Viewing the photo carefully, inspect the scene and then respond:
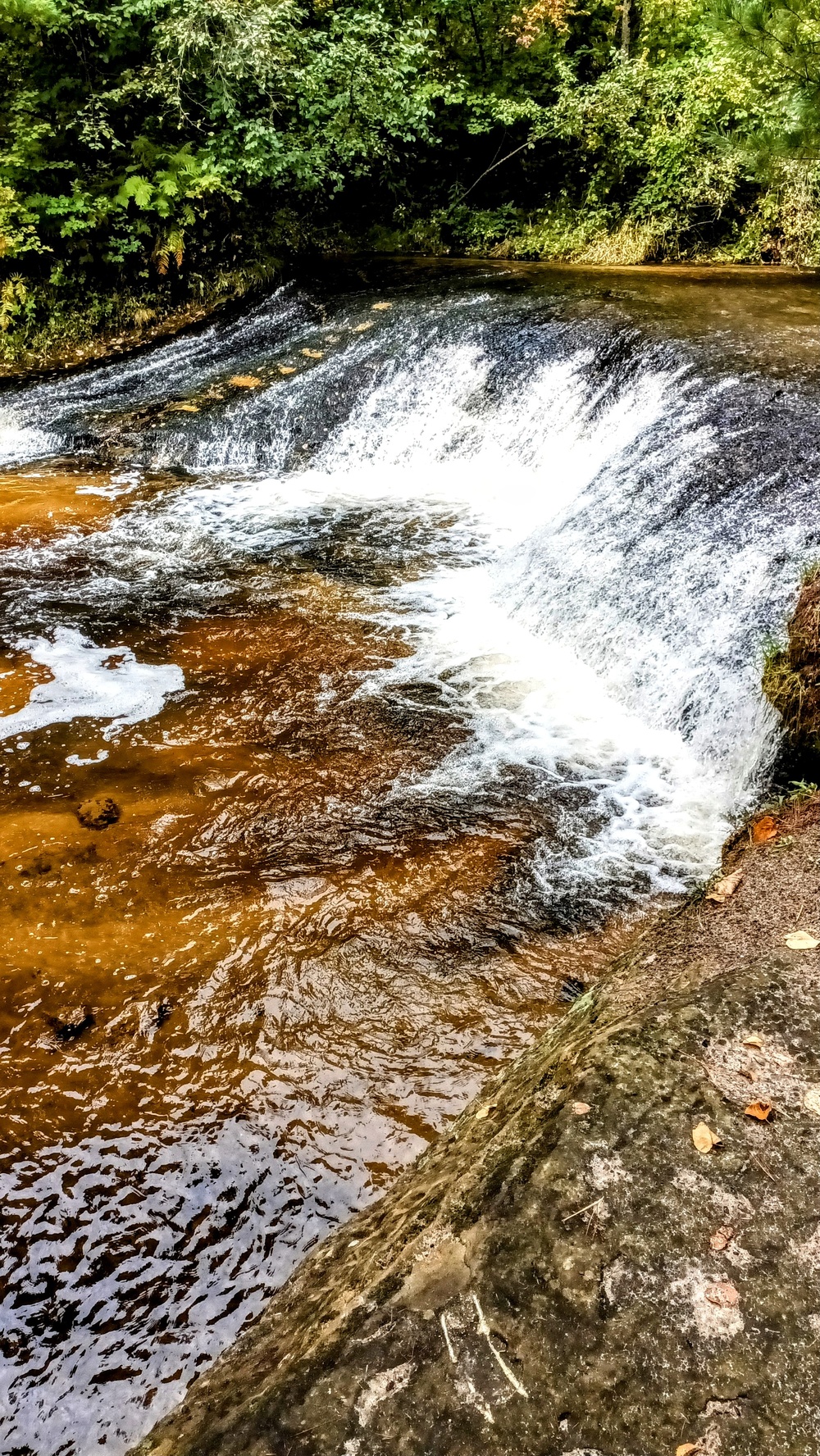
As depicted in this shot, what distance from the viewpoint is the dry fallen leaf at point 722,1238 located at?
1.66m

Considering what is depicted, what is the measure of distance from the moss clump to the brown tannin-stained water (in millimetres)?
655

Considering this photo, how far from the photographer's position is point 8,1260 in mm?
2361

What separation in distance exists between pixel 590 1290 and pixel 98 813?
3.13 m

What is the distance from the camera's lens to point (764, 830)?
323 cm

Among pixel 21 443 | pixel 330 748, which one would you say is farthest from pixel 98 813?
pixel 21 443

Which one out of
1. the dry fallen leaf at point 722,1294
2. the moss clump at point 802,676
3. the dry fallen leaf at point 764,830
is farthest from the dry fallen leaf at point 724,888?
the dry fallen leaf at point 722,1294

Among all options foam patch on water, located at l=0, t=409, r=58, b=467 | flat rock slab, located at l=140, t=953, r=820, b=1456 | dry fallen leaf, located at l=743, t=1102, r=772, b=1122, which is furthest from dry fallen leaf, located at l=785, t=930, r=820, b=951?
foam patch on water, located at l=0, t=409, r=58, b=467

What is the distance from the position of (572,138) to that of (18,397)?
9.66m

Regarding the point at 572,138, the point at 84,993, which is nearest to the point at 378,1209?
the point at 84,993

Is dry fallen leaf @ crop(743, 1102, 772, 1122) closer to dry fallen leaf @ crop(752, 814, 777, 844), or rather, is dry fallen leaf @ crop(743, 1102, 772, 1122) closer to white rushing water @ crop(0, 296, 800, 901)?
dry fallen leaf @ crop(752, 814, 777, 844)

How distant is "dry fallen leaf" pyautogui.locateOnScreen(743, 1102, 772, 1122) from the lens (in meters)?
1.91

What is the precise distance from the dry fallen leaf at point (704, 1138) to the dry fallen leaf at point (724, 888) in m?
1.01

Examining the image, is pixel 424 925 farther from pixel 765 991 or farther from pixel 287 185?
pixel 287 185

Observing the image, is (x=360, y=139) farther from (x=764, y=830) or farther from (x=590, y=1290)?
(x=590, y=1290)
